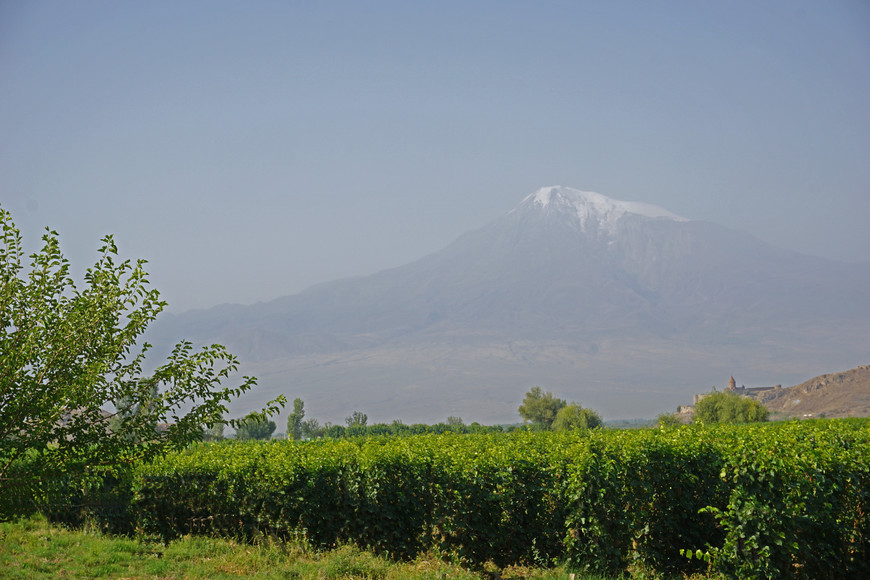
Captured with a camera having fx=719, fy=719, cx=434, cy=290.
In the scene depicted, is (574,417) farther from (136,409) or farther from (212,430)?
(136,409)

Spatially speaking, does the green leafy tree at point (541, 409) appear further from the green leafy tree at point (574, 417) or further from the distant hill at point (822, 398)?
the distant hill at point (822, 398)

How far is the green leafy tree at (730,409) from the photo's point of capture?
2494 inches

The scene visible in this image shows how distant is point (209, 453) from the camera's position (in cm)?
1301

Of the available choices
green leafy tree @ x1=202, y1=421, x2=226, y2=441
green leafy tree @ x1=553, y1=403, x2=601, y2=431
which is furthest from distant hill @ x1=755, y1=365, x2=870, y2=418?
green leafy tree @ x1=202, y1=421, x2=226, y2=441

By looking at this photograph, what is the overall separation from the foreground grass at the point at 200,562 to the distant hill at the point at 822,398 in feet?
499

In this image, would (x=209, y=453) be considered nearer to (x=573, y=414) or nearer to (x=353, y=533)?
(x=353, y=533)

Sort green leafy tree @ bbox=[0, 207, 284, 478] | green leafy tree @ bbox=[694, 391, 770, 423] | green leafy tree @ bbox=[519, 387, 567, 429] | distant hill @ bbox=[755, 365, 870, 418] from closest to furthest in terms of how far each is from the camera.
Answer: green leafy tree @ bbox=[0, 207, 284, 478] → green leafy tree @ bbox=[694, 391, 770, 423] → green leafy tree @ bbox=[519, 387, 567, 429] → distant hill @ bbox=[755, 365, 870, 418]

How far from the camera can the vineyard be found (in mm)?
8305

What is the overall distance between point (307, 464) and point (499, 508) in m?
3.08

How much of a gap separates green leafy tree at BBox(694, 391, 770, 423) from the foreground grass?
5701 cm

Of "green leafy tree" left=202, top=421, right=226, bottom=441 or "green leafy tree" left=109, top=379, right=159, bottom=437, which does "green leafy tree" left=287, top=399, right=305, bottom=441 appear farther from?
"green leafy tree" left=109, top=379, right=159, bottom=437

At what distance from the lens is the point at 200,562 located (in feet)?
35.0

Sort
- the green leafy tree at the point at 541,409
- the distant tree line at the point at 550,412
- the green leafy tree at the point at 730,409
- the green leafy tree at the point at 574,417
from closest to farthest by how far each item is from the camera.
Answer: the green leafy tree at the point at 730,409 → the green leafy tree at the point at 574,417 → the distant tree line at the point at 550,412 → the green leafy tree at the point at 541,409

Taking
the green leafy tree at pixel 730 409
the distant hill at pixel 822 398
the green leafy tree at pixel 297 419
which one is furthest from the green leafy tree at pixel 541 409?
the distant hill at pixel 822 398
